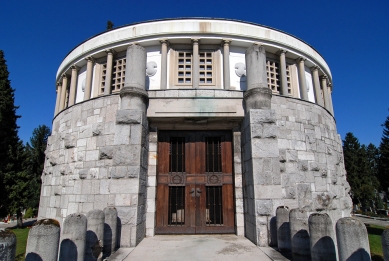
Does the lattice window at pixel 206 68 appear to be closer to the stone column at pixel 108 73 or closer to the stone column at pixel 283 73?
the stone column at pixel 283 73

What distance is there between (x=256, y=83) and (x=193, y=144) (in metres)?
3.00

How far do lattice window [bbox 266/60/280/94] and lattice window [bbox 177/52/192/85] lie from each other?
362cm

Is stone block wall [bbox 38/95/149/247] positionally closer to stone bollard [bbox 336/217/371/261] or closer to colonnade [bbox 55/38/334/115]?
colonnade [bbox 55/38/334/115]

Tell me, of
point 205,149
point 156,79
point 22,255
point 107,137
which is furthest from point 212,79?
point 22,255

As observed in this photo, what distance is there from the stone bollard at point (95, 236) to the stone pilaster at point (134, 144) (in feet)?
3.80

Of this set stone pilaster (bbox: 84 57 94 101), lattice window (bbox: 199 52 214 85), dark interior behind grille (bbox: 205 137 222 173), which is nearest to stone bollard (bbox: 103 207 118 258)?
dark interior behind grille (bbox: 205 137 222 173)

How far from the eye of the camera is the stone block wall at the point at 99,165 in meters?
7.28

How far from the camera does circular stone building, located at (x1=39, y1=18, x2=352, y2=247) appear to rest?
753 centimetres

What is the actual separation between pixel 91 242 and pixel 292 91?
424 inches

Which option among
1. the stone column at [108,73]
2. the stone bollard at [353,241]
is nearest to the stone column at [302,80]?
the stone bollard at [353,241]

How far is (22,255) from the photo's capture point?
27.9ft

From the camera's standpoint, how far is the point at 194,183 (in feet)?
29.3

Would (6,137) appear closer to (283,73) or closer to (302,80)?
(283,73)

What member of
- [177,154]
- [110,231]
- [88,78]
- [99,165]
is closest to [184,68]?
[177,154]
